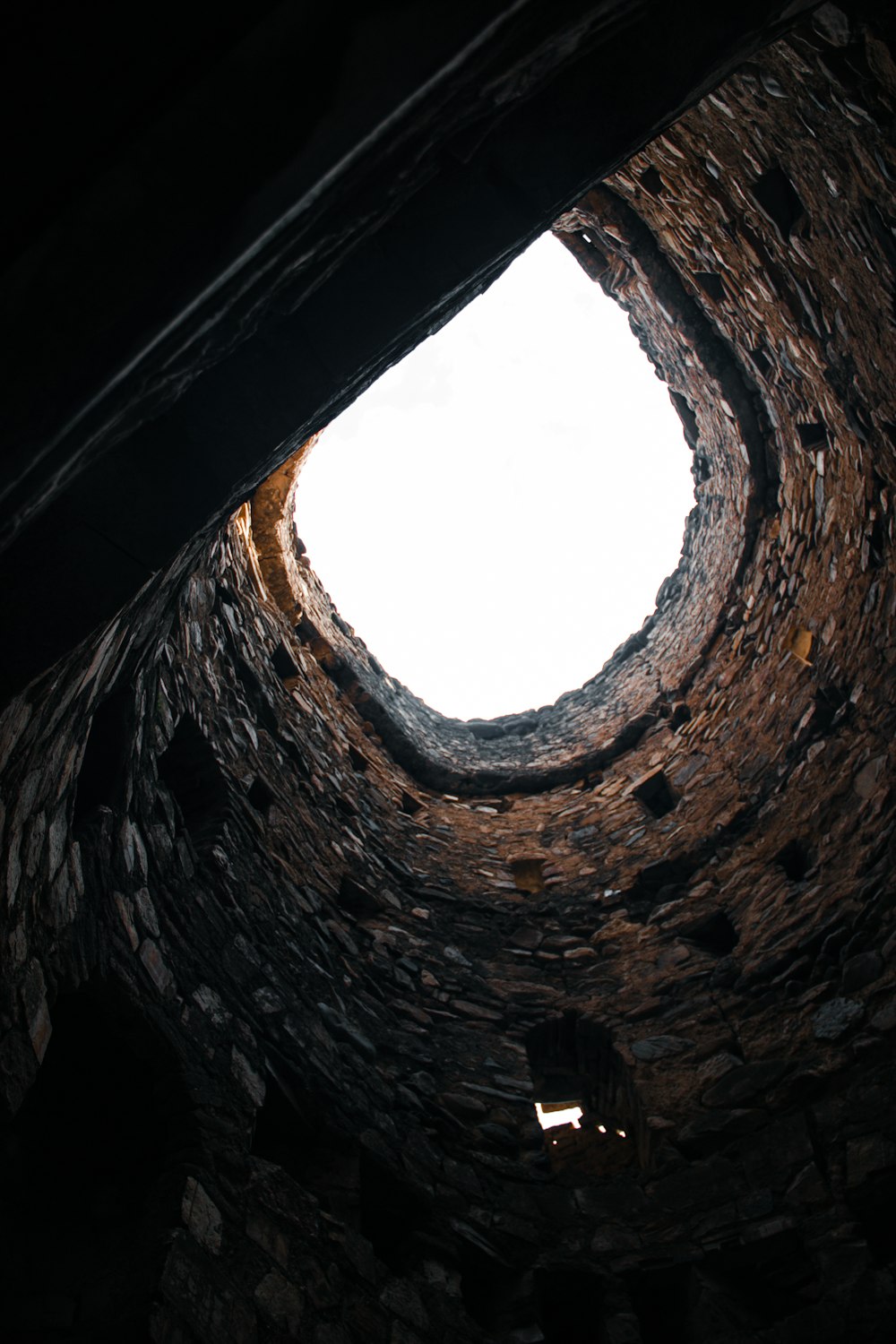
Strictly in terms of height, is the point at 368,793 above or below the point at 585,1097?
above

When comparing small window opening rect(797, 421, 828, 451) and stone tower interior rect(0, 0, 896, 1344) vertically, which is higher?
small window opening rect(797, 421, 828, 451)

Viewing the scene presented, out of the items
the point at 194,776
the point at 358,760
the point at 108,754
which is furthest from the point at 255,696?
the point at 108,754

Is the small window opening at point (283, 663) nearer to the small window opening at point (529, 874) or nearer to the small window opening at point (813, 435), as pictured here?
the small window opening at point (529, 874)

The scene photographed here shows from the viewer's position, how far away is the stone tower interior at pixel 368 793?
121 cm

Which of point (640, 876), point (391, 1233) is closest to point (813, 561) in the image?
point (640, 876)

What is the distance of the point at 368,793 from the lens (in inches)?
293

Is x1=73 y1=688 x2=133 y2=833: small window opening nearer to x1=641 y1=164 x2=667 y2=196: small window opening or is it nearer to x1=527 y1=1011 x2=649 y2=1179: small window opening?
x1=527 y1=1011 x2=649 y2=1179: small window opening

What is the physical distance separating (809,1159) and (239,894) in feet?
9.48

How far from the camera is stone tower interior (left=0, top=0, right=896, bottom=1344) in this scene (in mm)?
1208

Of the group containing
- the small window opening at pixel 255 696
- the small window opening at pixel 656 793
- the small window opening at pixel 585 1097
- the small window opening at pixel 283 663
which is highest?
the small window opening at pixel 283 663

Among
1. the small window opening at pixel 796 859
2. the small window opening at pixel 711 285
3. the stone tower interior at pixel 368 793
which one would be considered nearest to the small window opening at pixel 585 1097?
the stone tower interior at pixel 368 793

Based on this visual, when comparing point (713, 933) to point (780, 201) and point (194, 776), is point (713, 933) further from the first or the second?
point (780, 201)

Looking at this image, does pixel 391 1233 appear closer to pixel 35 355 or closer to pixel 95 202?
pixel 35 355

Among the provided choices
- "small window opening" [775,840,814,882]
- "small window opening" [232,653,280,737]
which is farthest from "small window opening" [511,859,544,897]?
"small window opening" [232,653,280,737]
